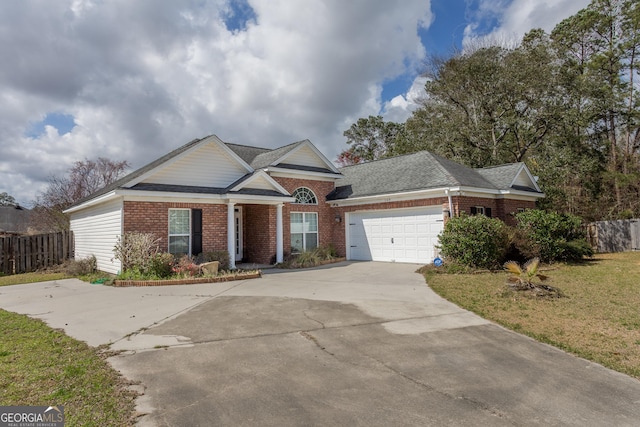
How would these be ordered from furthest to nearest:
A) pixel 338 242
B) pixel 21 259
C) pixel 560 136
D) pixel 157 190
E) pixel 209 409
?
pixel 560 136, pixel 338 242, pixel 21 259, pixel 157 190, pixel 209 409

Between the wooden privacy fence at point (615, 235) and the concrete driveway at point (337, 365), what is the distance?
19022mm

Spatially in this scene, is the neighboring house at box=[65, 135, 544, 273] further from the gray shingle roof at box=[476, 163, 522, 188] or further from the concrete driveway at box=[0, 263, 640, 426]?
the concrete driveway at box=[0, 263, 640, 426]

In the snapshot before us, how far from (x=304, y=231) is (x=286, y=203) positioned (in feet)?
5.72

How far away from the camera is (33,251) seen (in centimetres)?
1616

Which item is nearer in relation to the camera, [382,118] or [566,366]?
[566,366]

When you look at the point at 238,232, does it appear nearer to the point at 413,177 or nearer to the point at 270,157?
the point at 270,157

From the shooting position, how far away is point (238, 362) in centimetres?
457

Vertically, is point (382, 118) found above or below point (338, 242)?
above

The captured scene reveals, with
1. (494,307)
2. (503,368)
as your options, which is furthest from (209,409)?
(494,307)

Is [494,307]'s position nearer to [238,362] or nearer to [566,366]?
[566,366]

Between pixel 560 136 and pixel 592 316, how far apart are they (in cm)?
2208

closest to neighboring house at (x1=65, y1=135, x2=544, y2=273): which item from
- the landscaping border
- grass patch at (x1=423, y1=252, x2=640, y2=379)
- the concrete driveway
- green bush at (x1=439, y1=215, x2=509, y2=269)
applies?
green bush at (x1=439, y1=215, x2=509, y2=269)

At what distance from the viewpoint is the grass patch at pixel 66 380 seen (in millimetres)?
3326

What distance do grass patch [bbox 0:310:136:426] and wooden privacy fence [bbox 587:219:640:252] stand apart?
25.0 m
